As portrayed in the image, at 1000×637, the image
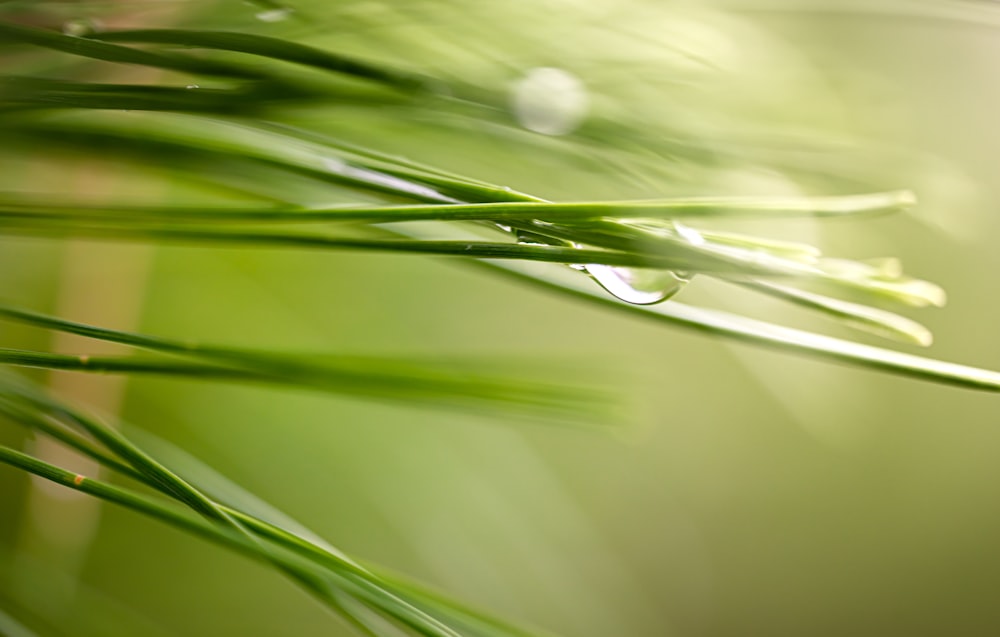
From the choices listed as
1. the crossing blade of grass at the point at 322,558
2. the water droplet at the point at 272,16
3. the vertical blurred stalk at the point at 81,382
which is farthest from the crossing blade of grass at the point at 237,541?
the vertical blurred stalk at the point at 81,382

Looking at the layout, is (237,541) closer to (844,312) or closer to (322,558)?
(322,558)

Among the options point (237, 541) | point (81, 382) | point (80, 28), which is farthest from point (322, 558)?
point (81, 382)

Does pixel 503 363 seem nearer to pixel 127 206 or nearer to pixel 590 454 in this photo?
pixel 127 206

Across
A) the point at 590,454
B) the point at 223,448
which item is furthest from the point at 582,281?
the point at 590,454

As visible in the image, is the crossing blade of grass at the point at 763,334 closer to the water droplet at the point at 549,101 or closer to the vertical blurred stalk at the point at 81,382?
the water droplet at the point at 549,101

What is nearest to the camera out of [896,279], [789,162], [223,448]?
[896,279]

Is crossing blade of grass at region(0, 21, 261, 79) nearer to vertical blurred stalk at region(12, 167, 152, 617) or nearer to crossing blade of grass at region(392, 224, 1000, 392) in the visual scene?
crossing blade of grass at region(392, 224, 1000, 392)
